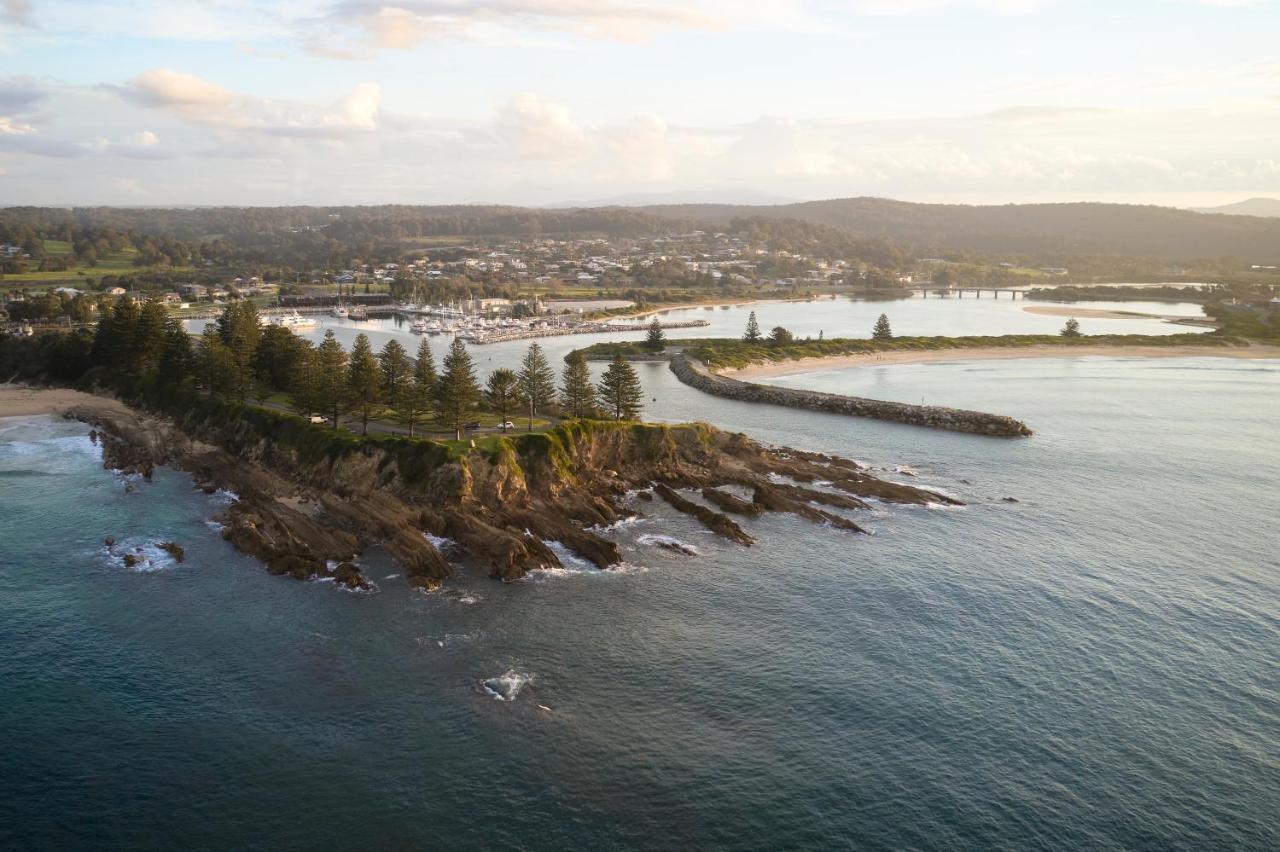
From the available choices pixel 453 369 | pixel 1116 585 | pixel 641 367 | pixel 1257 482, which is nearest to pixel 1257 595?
pixel 1116 585

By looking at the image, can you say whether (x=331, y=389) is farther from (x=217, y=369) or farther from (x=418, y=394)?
(x=217, y=369)

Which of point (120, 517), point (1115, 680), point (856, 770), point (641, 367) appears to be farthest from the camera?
point (641, 367)

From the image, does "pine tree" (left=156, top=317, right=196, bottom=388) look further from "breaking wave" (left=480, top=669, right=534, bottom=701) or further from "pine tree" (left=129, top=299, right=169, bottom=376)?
"breaking wave" (left=480, top=669, right=534, bottom=701)

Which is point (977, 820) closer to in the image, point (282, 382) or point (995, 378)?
point (282, 382)

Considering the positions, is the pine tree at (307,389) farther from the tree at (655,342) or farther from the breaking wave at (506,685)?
the tree at (655,342)

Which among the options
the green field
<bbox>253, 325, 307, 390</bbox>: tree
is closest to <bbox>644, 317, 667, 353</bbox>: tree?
<bbox>253, 325, 307, 390</bbox>: tree

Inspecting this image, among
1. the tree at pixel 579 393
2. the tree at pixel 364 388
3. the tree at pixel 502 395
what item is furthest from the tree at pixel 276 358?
the tree at pixel 579 393
